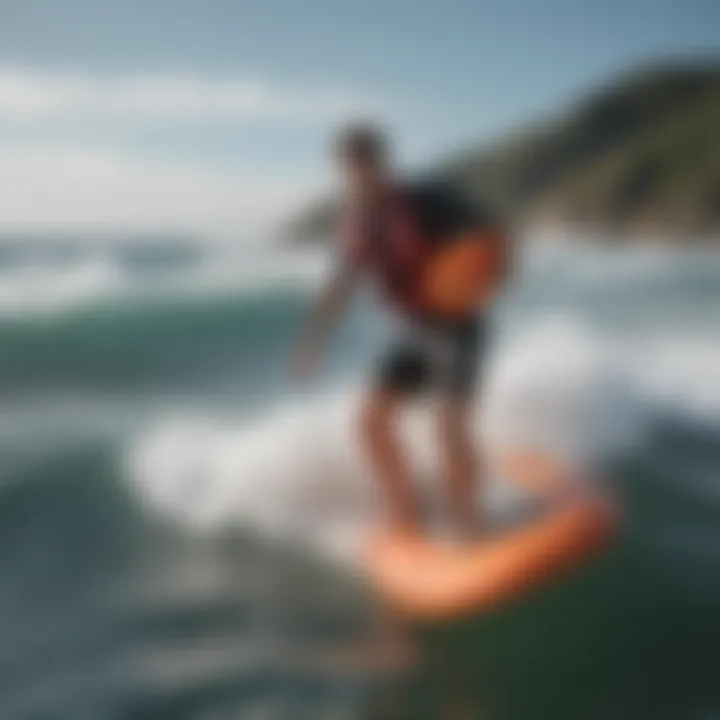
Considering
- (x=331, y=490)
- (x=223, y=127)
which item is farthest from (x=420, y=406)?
(x=223, y=127)

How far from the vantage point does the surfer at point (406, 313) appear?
1.86m

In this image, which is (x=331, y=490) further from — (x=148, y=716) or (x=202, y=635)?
(x=148, y=716)

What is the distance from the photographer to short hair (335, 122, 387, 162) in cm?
189

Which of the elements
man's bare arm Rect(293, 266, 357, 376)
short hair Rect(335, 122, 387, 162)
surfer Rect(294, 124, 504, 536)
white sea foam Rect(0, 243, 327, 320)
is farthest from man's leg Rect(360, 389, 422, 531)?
short hair Rect(335, 122, 387, 162)

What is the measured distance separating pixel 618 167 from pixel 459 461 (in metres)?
0.52

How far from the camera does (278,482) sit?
2.12m

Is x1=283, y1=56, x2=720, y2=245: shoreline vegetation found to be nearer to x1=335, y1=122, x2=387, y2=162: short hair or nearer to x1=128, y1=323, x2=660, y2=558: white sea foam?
x1=335, y1=122, x2=387, y2=162: short hair

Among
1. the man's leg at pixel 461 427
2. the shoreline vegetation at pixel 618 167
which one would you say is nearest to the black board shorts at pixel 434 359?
the man's leg at pixel 461 427

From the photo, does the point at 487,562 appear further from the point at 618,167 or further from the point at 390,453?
the point at 618,167

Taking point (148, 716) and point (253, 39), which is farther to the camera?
point (253, 39)

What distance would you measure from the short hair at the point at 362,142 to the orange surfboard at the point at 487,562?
22.0 inches

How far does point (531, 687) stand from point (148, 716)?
1.70 ft

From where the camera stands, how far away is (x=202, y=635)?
1870mm

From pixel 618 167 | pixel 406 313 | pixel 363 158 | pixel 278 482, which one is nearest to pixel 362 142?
pixel 363 158
